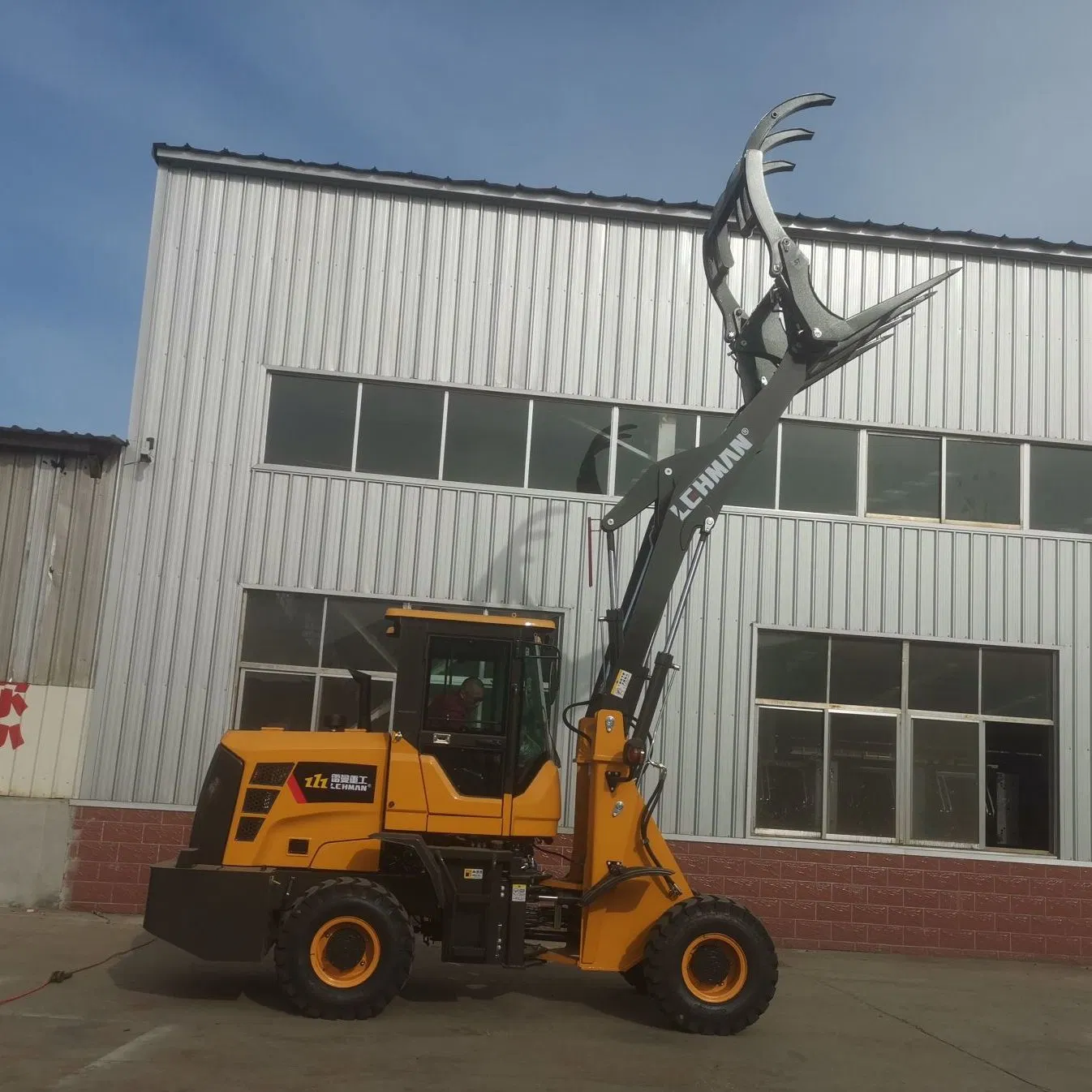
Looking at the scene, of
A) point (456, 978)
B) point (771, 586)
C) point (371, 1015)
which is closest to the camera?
point (371, 1015)

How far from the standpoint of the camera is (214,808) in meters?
7.98

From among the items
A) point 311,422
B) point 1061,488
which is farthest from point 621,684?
point 1061,488

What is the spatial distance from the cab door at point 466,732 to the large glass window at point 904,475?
623 cm

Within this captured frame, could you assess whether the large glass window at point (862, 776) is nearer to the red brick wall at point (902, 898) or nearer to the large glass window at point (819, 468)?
the red brick wall at point (902, 898)

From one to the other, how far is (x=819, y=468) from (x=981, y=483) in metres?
1.87

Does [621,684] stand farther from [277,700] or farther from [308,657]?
[277,700]

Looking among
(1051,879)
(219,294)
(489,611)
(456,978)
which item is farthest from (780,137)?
(1051,879)

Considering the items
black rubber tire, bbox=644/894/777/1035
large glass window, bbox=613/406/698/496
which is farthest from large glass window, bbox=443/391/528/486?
black rubber tire, bbox=644/894/777/1035

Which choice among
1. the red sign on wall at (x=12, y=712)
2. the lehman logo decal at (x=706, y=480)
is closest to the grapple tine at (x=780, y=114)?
the lehman logo decal at (x=706, y=480)

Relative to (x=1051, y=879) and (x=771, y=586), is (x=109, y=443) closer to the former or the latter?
(x=771, y=586)

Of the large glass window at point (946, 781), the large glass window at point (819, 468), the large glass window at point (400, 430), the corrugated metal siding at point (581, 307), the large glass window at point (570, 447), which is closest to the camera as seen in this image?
the large glass window at point (946, 781)

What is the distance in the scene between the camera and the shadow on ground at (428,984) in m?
8.15

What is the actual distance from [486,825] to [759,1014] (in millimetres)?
2224

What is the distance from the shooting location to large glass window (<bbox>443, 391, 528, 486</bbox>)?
40.5ft
